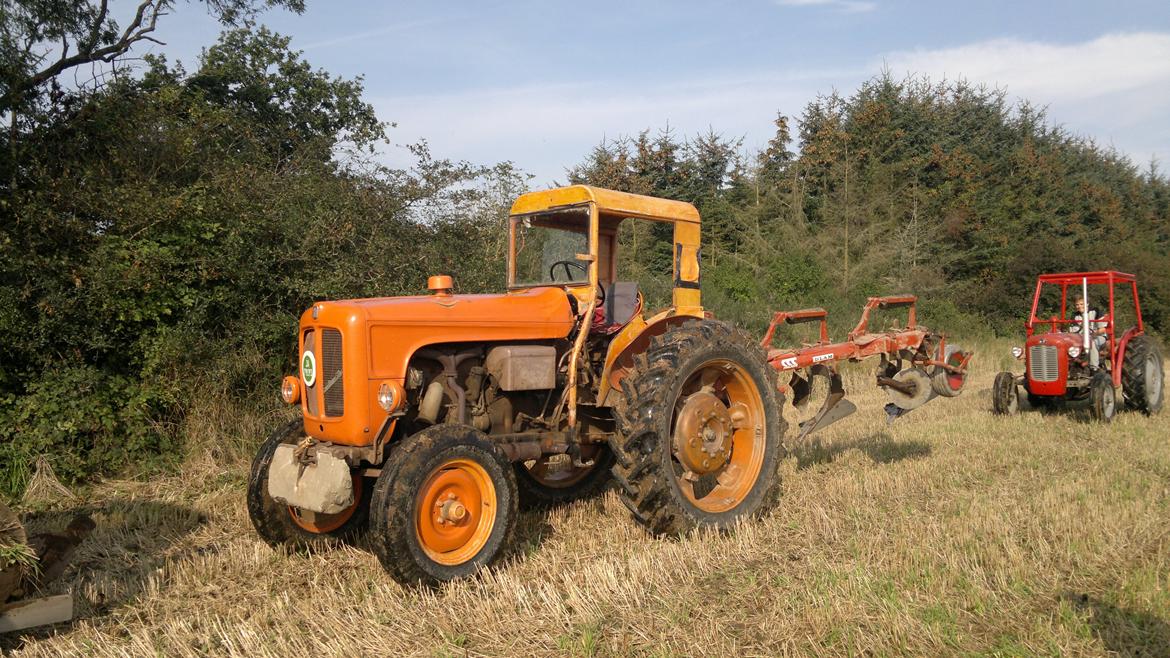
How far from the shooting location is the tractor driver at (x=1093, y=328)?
951 cm

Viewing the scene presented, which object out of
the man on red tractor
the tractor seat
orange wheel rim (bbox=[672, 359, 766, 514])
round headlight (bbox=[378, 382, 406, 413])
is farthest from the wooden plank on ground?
the man on red tractor

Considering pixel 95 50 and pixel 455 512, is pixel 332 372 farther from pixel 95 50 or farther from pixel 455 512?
Result: pixel 95 50

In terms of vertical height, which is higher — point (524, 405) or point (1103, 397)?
point (524, 405)

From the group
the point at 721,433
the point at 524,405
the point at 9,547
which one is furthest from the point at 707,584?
the point at 9,547

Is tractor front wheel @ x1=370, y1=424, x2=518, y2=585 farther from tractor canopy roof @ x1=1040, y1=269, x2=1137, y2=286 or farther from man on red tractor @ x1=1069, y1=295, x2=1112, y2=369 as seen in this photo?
man on red tractor @ x1=1069, y1=295, x2=1112, y2=369

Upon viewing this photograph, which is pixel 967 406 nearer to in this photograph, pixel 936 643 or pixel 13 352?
pixel 936 643

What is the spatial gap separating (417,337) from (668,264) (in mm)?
1993

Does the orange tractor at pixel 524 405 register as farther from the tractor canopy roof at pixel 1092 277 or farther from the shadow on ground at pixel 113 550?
the tractor canopy roof at pixel 1092 277

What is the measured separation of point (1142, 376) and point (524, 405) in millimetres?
8380

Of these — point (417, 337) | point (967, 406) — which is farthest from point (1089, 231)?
point (417, 337)

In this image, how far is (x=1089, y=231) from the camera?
3192 centimetres

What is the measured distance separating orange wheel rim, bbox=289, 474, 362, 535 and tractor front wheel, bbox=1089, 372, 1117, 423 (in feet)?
27.3

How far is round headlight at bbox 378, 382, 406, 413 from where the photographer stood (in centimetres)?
419

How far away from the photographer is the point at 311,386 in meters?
4.46
